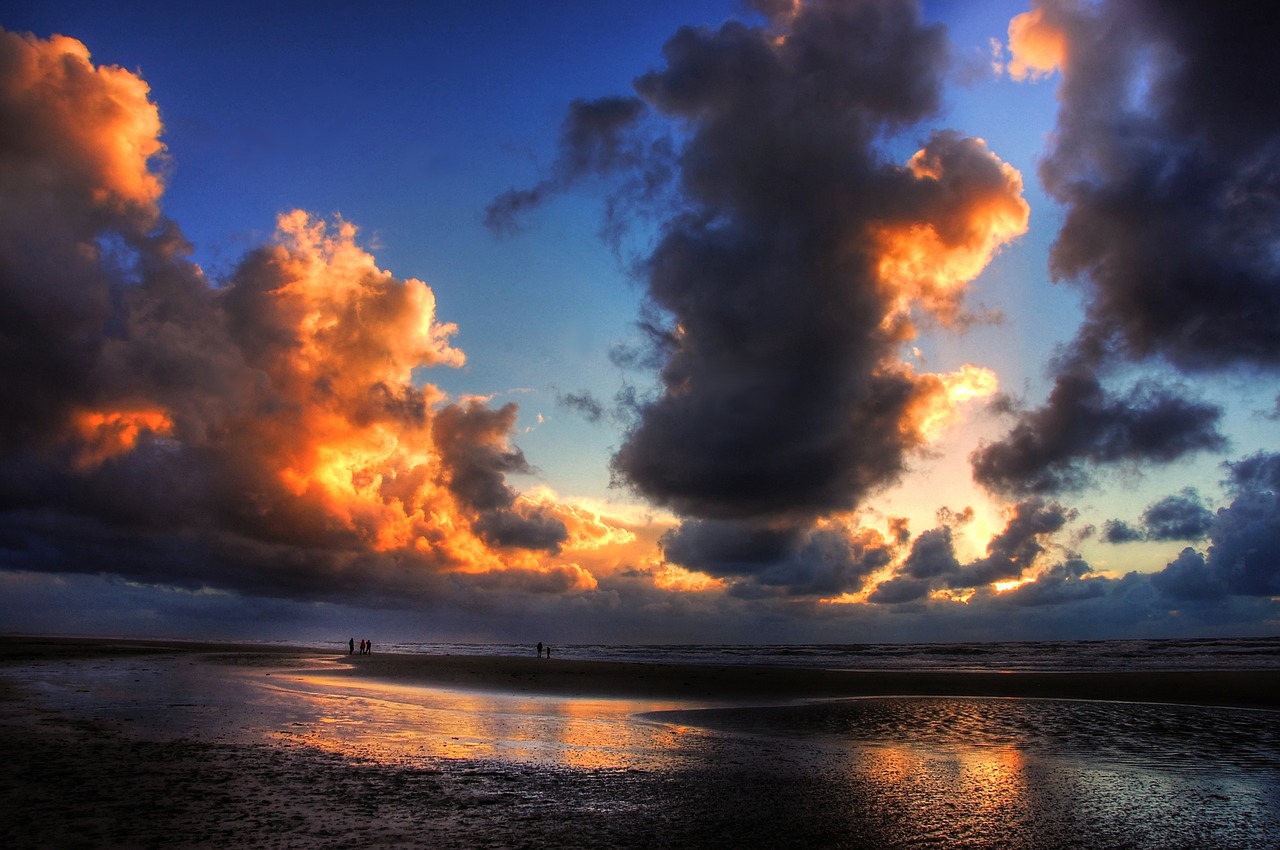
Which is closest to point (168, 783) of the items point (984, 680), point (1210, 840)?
point (1210, 840)

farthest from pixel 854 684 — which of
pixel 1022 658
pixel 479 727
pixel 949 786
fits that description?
pixel 1022 658

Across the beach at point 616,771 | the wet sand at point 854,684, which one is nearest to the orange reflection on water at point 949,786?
the beach at point 616,771

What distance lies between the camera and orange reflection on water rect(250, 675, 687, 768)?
711 inches

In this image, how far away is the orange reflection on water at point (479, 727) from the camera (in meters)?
18.1

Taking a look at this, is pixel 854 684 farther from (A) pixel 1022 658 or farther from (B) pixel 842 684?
(A) pixel 1022 658

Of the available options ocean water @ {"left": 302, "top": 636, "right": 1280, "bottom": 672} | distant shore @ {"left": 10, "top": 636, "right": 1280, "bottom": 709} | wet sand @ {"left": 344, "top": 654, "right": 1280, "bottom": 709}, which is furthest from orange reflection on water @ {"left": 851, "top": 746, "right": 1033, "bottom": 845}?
ocean water @ {"left": 302, "top": 636, "right": 1280, "bottom": 672}

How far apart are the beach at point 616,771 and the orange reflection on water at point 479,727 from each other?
163 millimetres

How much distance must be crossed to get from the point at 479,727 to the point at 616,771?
8.84 metres

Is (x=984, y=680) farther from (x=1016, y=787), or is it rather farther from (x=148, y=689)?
(x=148, y=689)

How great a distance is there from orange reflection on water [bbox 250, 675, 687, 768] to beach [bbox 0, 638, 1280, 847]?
0.54 ft

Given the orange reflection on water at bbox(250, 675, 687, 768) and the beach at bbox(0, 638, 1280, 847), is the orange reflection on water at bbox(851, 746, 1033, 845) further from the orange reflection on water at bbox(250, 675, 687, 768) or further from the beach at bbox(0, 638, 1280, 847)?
the orange reflection on water at bbox(250, 675, 687, 768)

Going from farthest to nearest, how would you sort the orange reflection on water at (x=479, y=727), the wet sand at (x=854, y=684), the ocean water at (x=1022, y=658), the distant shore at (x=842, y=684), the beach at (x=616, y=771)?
the ocean water at (x=1022, y=658), the wet sand at (x=854, y=684), the distant shore at (x=842, y=684), the orange reflection on water at (x=479, y=727), the beach at (x=616, y=771)

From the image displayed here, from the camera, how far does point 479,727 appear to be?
23297mm

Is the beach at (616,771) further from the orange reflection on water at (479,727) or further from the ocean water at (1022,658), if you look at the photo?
the ocean water at (1022,658)
